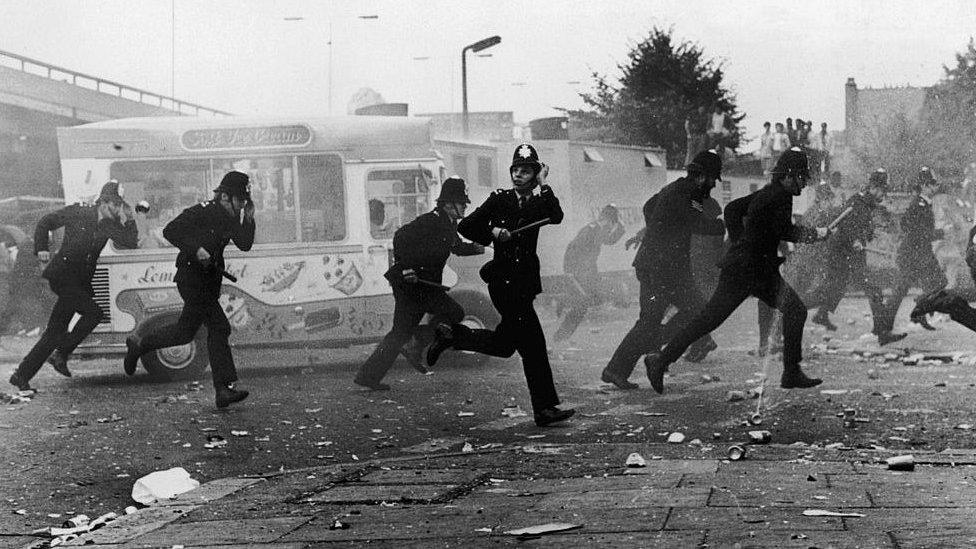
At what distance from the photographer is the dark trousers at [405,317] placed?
11.0 metres

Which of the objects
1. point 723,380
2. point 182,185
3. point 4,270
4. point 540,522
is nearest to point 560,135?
point 4,270

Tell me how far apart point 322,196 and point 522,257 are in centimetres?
507

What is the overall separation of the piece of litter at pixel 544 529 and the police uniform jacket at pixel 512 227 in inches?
143

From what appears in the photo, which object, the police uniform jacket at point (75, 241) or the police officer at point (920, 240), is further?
the police officer at point (920, 240)

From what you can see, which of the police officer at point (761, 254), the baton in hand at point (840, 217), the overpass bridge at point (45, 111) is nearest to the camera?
the police officer at point (761, 254)

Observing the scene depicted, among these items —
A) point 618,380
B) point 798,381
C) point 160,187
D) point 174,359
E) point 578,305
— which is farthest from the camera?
point 578,305

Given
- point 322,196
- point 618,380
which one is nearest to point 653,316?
point 618,380

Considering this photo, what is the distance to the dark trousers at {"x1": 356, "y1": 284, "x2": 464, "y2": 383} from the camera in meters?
11.0

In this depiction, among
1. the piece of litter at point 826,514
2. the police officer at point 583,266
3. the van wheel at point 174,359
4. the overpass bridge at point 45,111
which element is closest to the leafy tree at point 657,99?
the overpass bridge at point 45,111

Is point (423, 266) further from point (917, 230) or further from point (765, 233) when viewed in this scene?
point (917, 230)

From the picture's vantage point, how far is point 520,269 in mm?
8750

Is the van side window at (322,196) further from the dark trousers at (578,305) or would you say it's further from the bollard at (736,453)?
the bollard at (736,453)

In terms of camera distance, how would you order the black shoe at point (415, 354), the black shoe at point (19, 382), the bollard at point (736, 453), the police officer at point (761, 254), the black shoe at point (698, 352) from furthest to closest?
the black shoe at point (698, 352), the black shoe at point (415, 354), the black shoe at point (19, 382), the police officer at point (761, 254), the bollard at point (736, 453)

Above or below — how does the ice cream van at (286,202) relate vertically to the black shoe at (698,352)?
above
